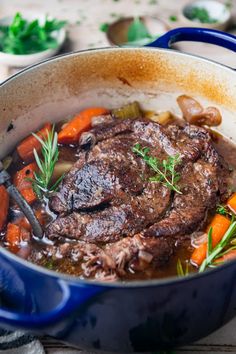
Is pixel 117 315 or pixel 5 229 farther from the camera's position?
pixel 5 229

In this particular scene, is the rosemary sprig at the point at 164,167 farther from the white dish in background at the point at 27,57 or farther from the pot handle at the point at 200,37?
the white dish in background at the point at 27,57

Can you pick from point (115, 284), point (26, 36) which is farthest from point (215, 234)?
point (26, 36)

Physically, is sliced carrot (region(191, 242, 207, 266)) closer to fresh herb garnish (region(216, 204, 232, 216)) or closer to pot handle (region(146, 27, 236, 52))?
fresh herb garnish (region(216, 204, 232, 216))

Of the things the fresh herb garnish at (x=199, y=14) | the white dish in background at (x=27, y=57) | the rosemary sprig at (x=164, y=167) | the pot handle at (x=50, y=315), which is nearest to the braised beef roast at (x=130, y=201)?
the rosemary sprig at (x=164, y=167)

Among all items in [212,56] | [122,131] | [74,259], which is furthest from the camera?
[212,56]

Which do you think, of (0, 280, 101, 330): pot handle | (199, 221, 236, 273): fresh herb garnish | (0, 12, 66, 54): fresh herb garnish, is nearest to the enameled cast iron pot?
(0, 280, 101, 330): pot handle

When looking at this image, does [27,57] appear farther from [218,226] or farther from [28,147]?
[218,226]

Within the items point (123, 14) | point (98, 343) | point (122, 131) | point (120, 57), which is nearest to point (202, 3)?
point (123, 14)

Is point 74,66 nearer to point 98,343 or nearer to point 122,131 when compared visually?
point 122,131
